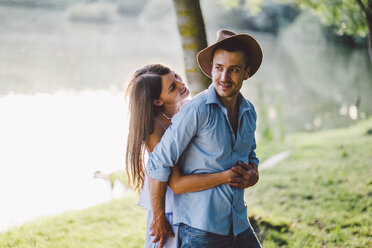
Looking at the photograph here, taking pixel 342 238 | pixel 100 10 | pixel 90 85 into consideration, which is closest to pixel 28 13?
pixel 100 10

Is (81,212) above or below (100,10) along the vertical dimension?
below

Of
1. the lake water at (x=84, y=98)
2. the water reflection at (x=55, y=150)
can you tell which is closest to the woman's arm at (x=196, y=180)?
the lake water at (x=84, y=98)

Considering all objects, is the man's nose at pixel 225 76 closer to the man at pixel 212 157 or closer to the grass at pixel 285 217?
the man at pixel 212 157

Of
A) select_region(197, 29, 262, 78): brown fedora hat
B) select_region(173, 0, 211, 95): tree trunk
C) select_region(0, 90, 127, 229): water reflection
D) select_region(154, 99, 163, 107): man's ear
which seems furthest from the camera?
select_region(0, 90, 127, 229): water reflection

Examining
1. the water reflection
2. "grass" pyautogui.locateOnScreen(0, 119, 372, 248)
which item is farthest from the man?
the water reflection

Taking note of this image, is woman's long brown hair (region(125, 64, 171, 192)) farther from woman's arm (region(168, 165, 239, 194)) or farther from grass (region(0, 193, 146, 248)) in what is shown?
grass (region(0, 193, 146, 248))

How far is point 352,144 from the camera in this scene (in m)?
7.23

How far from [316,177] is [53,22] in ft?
99.7

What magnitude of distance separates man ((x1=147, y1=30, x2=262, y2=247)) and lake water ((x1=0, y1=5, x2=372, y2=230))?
151cm

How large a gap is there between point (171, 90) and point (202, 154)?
0.45m

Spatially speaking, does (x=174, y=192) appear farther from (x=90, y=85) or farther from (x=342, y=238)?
(x=90, y=85)

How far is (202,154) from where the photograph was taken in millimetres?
1815

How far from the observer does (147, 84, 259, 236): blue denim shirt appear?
174 cm

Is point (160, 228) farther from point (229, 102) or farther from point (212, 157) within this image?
point (229, 102)
